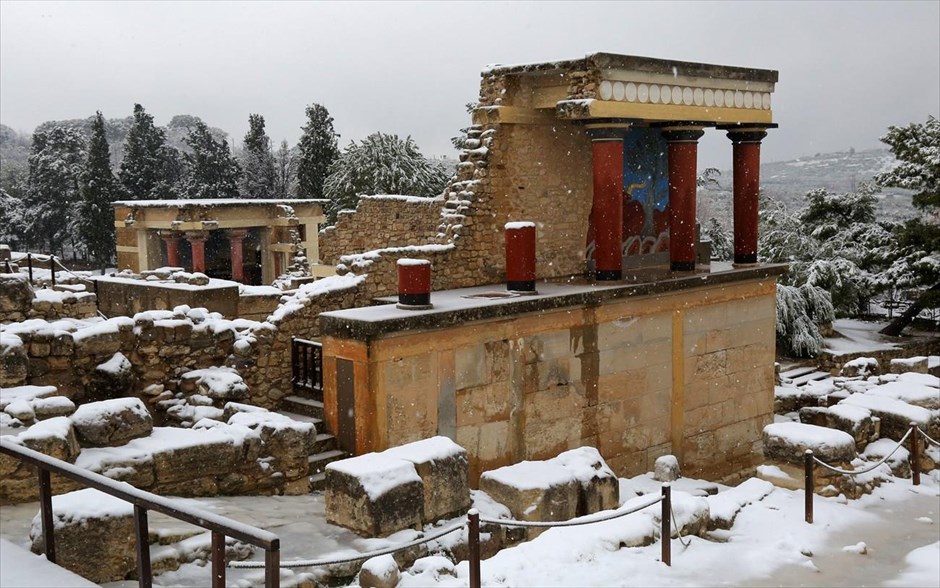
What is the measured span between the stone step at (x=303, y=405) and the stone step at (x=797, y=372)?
17.1 metres

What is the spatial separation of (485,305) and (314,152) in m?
37.5

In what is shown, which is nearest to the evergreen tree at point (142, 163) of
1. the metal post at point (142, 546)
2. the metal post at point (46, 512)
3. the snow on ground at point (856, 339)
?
the snow on ground at point (856, 339)

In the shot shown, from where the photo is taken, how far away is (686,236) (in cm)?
1463

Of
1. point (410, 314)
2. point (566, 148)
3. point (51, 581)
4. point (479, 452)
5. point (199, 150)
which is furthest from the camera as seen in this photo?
point (199, 150)

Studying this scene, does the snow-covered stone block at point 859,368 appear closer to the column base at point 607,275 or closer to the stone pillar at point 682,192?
the stone pillar at point 682,192

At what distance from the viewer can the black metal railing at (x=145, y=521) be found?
12.5ft

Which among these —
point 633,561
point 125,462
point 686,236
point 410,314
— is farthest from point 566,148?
point 125,462

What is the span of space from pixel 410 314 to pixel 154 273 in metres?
8.89

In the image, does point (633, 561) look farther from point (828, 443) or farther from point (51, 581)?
point (51, 581)

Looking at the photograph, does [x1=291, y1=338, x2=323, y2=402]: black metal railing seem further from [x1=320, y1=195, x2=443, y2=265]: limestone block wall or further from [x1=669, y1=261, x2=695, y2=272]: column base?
[x1=320, y1=195, x2=443, y2=265]: limestone block wall

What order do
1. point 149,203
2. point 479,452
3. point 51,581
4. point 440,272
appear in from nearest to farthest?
point 51,581, point 479,452, point 440,272, point 149,203

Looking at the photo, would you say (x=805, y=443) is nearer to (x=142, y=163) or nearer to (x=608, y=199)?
(x=608, y=199)

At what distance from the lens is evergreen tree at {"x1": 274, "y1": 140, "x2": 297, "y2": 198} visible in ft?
183

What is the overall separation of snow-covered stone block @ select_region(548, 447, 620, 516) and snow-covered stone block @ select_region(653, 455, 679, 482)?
301 centimetres
